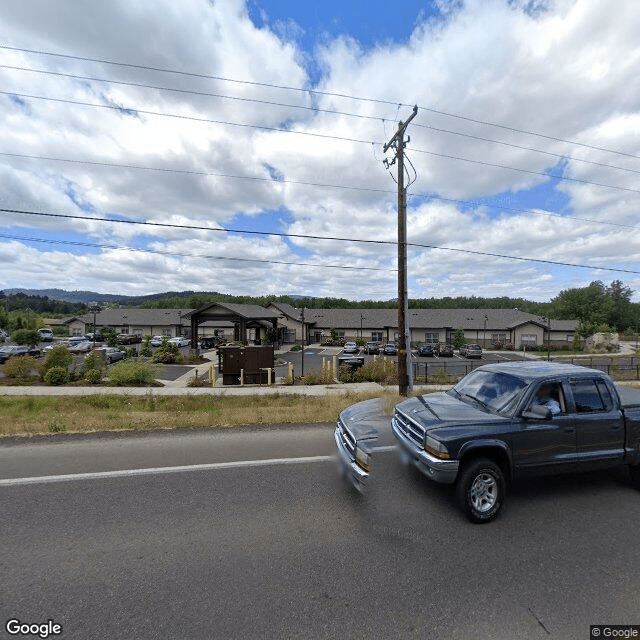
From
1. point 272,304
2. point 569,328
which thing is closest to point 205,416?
point 272,304

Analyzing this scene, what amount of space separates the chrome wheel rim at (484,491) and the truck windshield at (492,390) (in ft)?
2.91

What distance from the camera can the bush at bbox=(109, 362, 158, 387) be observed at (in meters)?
19.9

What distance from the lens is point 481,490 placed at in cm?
441

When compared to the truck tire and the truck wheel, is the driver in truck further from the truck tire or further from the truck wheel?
the truck wheel

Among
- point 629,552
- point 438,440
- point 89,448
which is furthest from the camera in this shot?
point 89,448

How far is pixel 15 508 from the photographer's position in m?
4.57

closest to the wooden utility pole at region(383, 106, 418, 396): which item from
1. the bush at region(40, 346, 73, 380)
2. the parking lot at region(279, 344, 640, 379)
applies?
the parking lot at region(279, 344, 640, 379)

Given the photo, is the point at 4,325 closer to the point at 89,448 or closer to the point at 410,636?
the point at 89,448

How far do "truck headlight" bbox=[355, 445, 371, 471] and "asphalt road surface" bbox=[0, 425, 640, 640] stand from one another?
577 millimetres

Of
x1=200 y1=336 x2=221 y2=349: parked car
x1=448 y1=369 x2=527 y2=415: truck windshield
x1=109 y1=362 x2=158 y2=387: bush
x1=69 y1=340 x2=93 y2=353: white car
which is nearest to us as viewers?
x1=448 y1=369 x2=527 y2=415: truck windshield

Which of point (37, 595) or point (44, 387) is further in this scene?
point (44, 387)

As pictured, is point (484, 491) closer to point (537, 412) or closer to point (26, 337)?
point (537, 412)

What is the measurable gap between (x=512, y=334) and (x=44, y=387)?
56533mm

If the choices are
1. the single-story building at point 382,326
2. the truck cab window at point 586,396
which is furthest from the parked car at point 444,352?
the truck cab window at point 586,396
